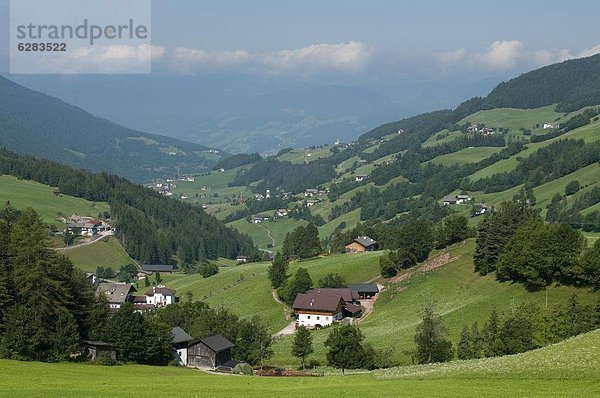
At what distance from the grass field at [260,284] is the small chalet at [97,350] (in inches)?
1444

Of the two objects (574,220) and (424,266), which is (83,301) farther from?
(574,220)

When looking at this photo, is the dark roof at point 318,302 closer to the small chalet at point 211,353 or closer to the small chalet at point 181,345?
the small chalet at point 211,353

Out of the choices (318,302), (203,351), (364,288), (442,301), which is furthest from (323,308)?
(203,351)

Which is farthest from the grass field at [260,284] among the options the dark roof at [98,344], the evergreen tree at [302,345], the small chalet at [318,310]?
the dark roof at [98,344]

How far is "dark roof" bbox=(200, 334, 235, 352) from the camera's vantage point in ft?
237

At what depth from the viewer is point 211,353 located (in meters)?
72.1

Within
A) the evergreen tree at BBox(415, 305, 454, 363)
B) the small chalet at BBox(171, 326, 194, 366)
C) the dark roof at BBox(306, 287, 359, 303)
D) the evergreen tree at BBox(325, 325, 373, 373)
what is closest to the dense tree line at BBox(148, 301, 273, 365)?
the small chalet at BBox(171, 326, 194, 366)

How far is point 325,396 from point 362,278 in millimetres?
79054

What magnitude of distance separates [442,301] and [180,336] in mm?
36421

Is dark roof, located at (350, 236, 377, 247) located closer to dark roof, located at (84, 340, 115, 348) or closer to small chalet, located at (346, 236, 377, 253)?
small chalet, located at (346, 236, 377, 253)

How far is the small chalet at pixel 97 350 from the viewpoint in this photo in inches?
2410

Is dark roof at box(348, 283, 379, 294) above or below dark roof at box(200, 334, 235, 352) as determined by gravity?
above

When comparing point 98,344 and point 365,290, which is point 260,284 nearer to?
point 365,290

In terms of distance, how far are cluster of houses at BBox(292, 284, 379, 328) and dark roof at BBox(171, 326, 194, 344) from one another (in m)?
25.0
